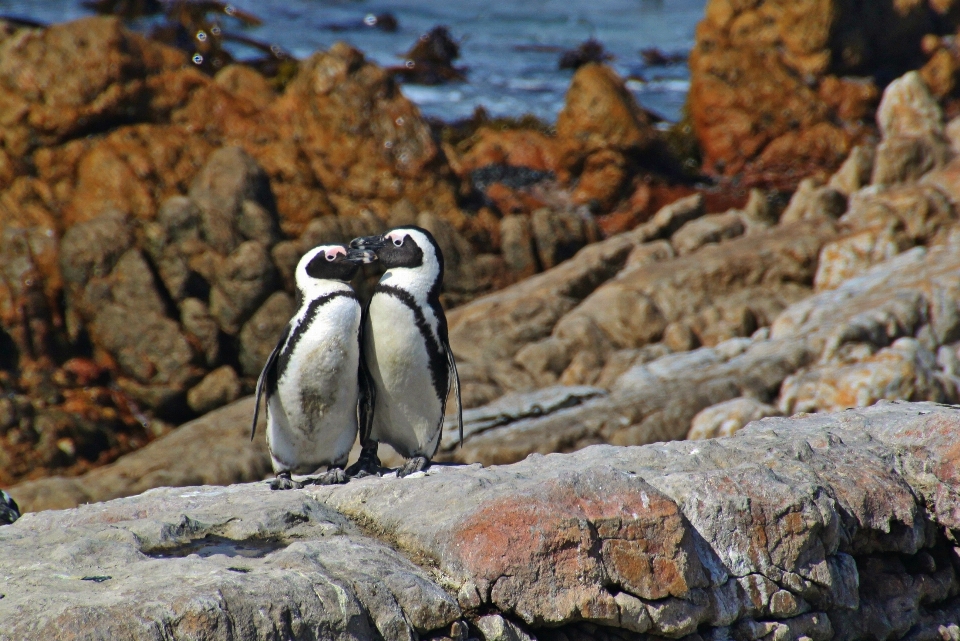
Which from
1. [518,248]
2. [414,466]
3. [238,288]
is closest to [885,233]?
[518,248]

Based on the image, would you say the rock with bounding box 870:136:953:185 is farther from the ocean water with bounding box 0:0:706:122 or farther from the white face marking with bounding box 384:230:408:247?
the white face marking with bounding box 384:230:408:247

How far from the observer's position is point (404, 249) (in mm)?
6000

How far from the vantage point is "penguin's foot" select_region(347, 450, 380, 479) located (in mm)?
5678

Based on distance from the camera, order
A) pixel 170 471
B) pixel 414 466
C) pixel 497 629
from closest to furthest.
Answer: pixel 497 629 → pixel 414 466 → pixel 170 471

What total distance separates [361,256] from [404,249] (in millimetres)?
282

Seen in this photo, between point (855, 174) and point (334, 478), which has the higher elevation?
point (334, 478)

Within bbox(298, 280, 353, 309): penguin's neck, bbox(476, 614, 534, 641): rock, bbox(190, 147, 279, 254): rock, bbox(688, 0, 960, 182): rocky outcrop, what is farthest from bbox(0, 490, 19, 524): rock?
bbox(688, 0, 960, 182): rocky outcrop

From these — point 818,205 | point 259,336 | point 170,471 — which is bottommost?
point 170,471

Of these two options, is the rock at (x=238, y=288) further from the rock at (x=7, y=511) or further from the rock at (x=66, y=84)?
the rock at (x=7, y=511)

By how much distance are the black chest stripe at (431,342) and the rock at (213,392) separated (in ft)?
34.7

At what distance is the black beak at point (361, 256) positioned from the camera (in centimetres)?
588

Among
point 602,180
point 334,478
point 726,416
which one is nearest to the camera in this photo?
point 334,478

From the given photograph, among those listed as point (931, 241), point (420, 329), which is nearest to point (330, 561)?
point (420, 329)

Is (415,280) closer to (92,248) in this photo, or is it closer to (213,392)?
(213,392)
